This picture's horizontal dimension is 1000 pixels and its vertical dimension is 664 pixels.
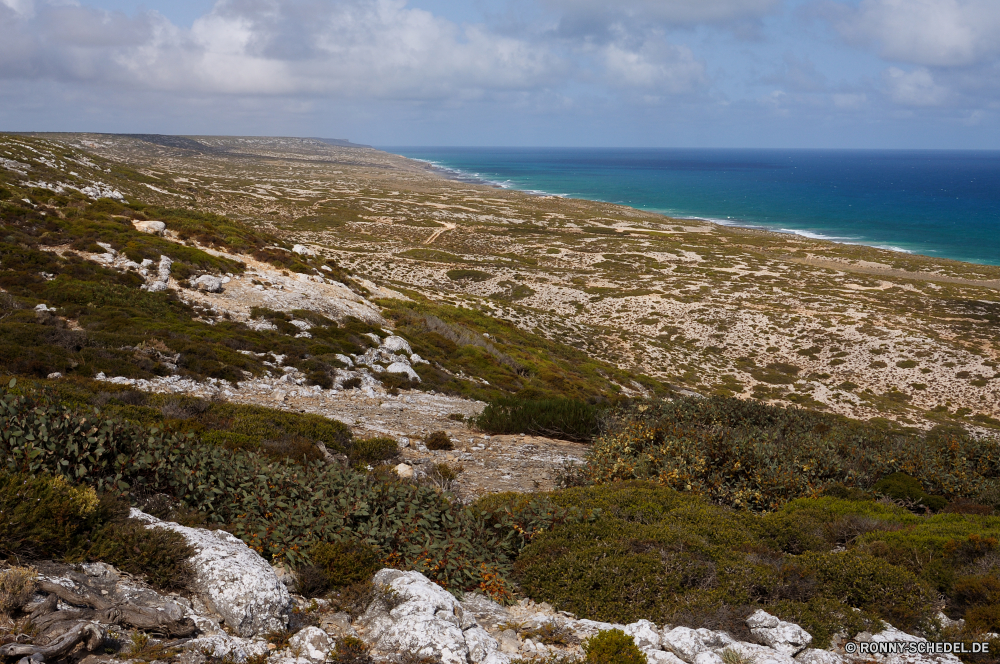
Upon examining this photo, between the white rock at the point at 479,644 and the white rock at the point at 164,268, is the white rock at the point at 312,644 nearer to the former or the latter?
the white rock at the point at 479,644

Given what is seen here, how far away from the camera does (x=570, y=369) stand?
38531 mm

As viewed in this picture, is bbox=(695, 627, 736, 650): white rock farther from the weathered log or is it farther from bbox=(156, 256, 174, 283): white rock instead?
bbox=(156, 256, 174, 283): white rock

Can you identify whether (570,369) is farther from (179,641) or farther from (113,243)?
(179,641)

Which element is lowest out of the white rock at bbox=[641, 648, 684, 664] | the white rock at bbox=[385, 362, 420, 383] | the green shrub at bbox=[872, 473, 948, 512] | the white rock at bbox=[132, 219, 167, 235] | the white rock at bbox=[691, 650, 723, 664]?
the white rock at bbox=[385, 362, 420, 383]

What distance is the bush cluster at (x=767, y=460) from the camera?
1188cm

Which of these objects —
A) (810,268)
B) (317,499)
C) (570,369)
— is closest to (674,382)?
(570,369)

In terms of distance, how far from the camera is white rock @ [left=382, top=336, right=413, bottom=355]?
25705mm

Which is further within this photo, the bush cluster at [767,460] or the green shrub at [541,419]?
the green shrub at [541,419]

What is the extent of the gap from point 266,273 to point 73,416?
2585 centimetres

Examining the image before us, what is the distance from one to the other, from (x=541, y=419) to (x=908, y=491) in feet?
32.3

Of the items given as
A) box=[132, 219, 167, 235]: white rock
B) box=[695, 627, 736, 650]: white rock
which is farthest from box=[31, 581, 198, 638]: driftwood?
box=[132, 219, 167, 235]: white rock

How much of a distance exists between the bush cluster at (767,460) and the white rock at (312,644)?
7.66 meters

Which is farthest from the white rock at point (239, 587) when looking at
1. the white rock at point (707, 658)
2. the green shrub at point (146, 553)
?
the white rock at point (707, 658)

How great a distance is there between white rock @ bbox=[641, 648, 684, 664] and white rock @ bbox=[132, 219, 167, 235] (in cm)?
3745
